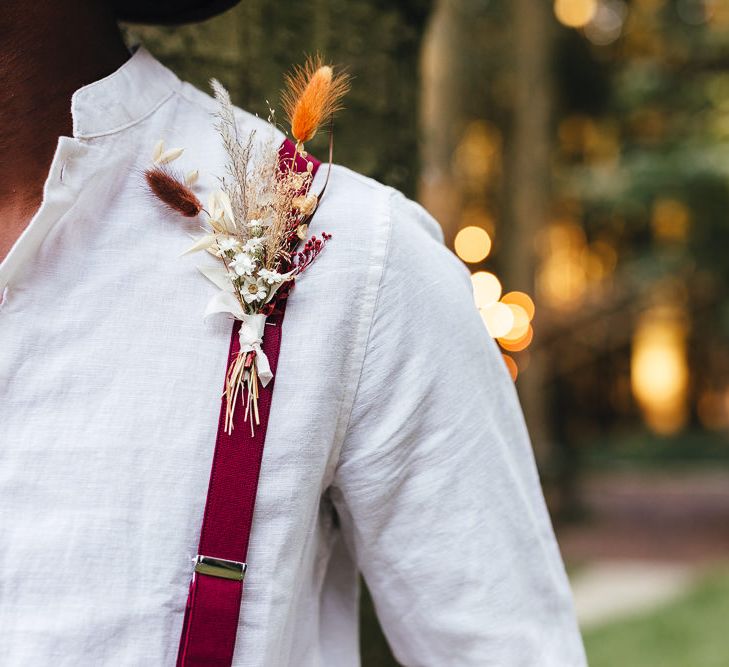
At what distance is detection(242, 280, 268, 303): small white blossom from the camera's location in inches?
42.1

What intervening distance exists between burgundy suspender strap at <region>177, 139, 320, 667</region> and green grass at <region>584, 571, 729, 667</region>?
5.31 m

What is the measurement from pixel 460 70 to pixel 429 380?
9.97 m

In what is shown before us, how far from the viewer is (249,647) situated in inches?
41.9

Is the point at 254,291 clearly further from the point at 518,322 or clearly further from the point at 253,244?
the point at 518,322

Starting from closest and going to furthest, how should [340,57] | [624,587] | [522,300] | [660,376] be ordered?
[340,57] < [624,587] < [522,300] < [660,376]

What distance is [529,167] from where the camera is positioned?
949cm

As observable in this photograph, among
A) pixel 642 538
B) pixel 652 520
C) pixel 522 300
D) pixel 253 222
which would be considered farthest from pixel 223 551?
pixel 652 520

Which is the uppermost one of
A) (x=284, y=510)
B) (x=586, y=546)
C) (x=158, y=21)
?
(x=586, y=546)

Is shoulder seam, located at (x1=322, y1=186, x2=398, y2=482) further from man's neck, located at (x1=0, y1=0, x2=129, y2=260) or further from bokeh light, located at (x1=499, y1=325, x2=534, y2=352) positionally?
bokeh light, located at (x1=499, y1=325, x2=534, y2=352)

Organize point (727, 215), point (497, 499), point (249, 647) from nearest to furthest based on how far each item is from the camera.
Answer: point (249, 647), point (497, 499), point (727, 215)

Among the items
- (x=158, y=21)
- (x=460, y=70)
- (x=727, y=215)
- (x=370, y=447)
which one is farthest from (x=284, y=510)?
(x=460, y=70)

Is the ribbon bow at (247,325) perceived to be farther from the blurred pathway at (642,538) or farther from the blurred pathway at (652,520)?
A: the blurred pathway at (652,520)

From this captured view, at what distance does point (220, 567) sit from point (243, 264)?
333 mm

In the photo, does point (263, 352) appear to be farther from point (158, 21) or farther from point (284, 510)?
point (158, 21)
